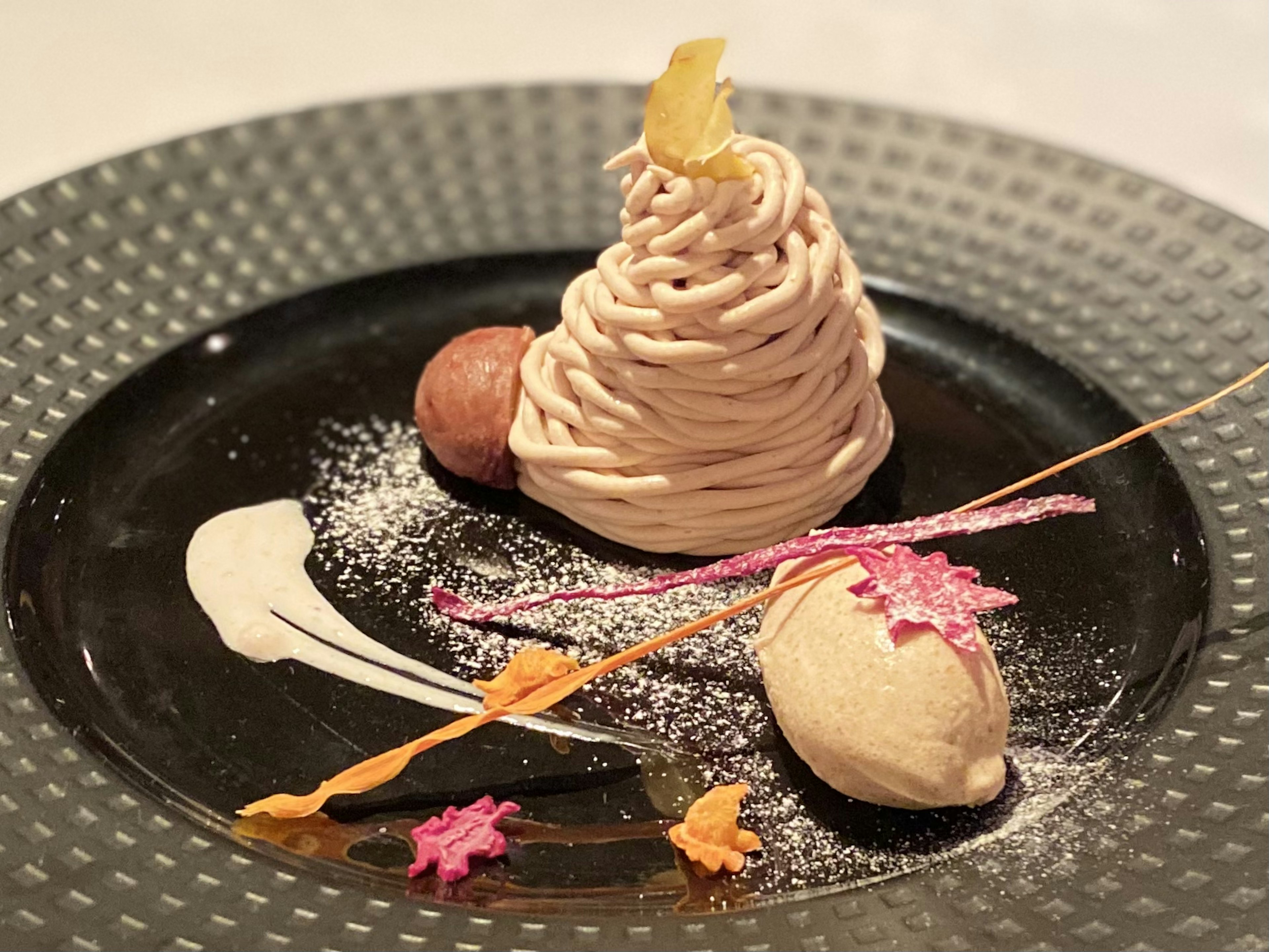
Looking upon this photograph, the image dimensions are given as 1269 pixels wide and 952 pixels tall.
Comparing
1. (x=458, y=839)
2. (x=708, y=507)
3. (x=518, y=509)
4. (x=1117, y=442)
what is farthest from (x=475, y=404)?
(x=1117, y=442)

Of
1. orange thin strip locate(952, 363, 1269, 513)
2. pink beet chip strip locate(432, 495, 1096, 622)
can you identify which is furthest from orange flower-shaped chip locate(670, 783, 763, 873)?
orange thin strip locate(952, 363, 1269, 513)

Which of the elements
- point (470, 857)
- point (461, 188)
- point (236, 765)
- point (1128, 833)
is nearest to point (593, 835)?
point (470, 857)

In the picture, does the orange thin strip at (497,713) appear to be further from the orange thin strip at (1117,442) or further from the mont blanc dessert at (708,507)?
the orange thin strip at (1117,442)

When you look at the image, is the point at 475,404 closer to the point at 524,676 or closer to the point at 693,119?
the point at 524,676

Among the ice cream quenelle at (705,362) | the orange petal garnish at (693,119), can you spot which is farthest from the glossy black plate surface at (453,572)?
the orange petal garnish at (693,119)

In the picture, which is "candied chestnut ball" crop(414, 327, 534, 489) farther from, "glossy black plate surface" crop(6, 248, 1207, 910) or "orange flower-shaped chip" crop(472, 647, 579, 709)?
"orange flower-shaped chip" crop(472, 647, 579, 709)
